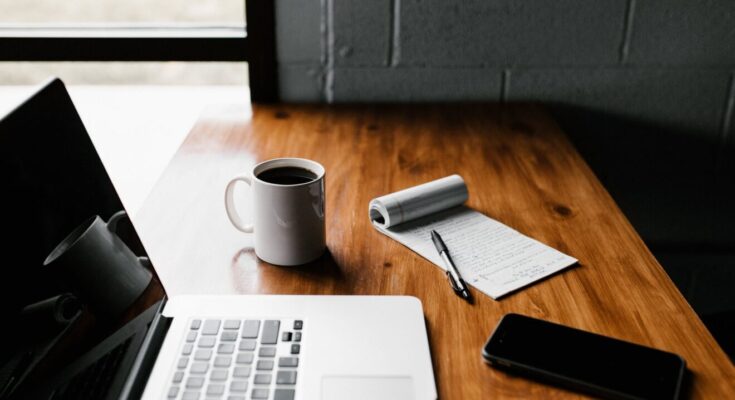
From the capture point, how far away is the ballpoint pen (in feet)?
2.60

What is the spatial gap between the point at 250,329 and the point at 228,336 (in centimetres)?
2

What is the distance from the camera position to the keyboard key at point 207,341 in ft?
2.24

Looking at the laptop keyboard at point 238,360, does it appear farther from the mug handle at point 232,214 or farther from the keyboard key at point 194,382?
the mug handle at point 232,214

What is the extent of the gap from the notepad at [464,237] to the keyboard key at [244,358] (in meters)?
0.28

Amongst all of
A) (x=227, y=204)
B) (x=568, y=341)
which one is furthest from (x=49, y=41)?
(x=568, y=341)

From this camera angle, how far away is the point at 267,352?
671mm

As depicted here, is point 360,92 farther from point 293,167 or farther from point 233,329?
point 233,329

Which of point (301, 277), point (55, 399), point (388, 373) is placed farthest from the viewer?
point (301, 277)

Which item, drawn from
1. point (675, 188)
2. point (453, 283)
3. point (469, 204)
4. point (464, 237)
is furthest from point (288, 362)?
point (675, 188)

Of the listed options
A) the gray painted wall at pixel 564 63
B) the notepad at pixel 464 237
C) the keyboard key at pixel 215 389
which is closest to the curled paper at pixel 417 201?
the notepad at pixel 464 237

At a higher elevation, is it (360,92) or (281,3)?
(281,3)

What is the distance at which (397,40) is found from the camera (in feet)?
4.79

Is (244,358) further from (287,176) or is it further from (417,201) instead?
(417,201)

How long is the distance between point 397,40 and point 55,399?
109 cm
